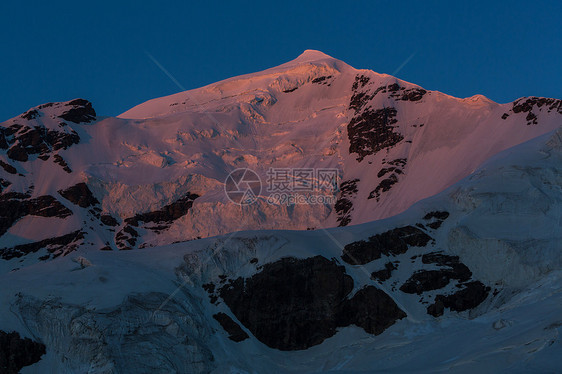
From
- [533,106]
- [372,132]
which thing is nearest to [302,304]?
[533,106]

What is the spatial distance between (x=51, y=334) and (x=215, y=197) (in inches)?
1919

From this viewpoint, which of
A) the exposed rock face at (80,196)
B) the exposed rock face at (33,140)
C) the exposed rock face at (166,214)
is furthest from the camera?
the exposed rock face at (33,140)

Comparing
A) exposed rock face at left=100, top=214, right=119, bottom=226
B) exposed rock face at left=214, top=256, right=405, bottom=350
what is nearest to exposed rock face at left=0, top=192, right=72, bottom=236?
exposed rock face at left=100, top=214, right=119, bottom=226

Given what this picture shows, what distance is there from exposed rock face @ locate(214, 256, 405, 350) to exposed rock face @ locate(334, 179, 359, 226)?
30699 millimetres

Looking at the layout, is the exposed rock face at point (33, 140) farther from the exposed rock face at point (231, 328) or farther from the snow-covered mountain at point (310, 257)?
the exposed rock face at point (231, 328)

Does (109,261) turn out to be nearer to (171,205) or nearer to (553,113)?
(171,205)

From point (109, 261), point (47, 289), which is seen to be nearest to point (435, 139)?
point (109, 261)

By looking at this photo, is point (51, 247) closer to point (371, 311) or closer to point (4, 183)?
point (4, 183)

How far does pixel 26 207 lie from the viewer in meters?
95.8

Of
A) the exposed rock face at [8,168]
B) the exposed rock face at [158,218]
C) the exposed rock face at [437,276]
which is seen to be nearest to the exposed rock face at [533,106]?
the exposed rock face at [437,276]

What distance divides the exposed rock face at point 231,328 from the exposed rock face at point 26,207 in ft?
157

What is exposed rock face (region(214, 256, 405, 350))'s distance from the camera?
5356 cm

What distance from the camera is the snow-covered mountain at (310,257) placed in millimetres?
47344

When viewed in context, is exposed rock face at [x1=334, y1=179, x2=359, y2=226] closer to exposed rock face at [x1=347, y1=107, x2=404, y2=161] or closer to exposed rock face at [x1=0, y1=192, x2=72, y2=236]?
exposed rock face at [x1=347, y1=107, x2=404, y2=161]
